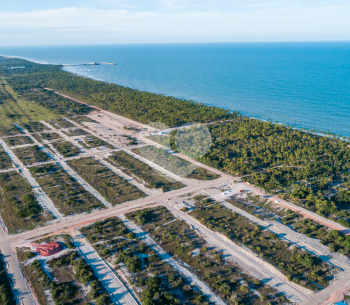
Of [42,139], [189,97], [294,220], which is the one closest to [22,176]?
Result: [42,139]

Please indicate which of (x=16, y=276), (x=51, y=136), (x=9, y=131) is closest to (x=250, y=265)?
(x=16, y=276)

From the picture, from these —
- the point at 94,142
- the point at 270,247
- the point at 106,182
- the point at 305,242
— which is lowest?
the point at 270,247

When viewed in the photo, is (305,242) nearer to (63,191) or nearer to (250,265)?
(250,265)

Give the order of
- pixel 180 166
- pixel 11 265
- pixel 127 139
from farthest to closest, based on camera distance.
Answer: pixel 127 139 < pixel 180 166 < pixel 11 265

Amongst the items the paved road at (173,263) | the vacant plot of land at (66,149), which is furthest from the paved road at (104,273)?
the vacant plot of land at (66,149)

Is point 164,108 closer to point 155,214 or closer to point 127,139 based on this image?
point 127,139

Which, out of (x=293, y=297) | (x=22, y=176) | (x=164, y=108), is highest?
(x=164, y=108)
